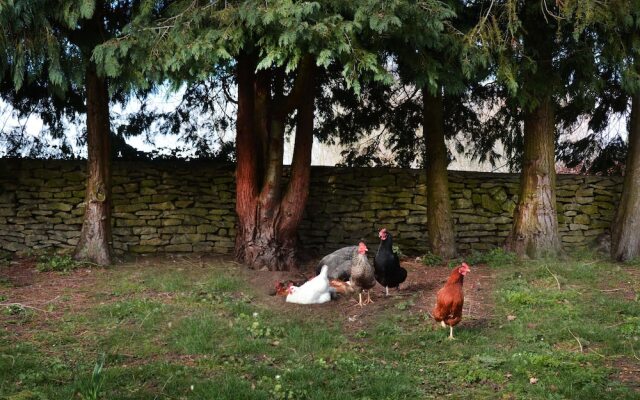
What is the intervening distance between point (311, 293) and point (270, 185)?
82.9 inches

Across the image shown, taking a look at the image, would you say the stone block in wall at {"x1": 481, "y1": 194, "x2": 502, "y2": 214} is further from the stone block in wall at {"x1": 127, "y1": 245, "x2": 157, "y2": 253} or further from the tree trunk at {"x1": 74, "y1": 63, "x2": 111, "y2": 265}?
the tree trunk at {"x1": 74, "y1": 63, "x2": 111, "y2": 265}

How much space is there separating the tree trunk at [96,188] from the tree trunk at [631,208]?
7.30 metres

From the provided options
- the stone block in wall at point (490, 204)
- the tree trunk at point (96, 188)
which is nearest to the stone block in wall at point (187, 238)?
the tree trunk at point (96, 188)

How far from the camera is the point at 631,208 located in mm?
9344

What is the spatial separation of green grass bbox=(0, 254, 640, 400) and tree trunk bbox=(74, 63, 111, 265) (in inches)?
40.3

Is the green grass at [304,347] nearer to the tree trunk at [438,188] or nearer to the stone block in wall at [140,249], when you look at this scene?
Result: the tree trunk at [438,188]

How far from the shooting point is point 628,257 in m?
9.24

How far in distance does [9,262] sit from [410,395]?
6756 mm

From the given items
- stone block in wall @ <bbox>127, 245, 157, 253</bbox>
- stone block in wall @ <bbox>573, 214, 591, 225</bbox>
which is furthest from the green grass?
stone block in wall @ <bbox>573, 214, 591, 225</bbox>

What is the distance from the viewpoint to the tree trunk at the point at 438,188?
9.59 m

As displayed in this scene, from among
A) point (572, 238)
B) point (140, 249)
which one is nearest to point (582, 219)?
point (572, 238)

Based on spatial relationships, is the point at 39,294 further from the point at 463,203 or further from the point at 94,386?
the point at 463,203

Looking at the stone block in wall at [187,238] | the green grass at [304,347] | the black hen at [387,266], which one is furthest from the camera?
the stone block in wall at [187,238]

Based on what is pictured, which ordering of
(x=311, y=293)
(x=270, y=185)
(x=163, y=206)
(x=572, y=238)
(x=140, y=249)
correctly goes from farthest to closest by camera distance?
(x=572, y=238)
(x=163, y=206)
(x=140, y=249)
(x=270, y=185)
(x=311, y=293)
